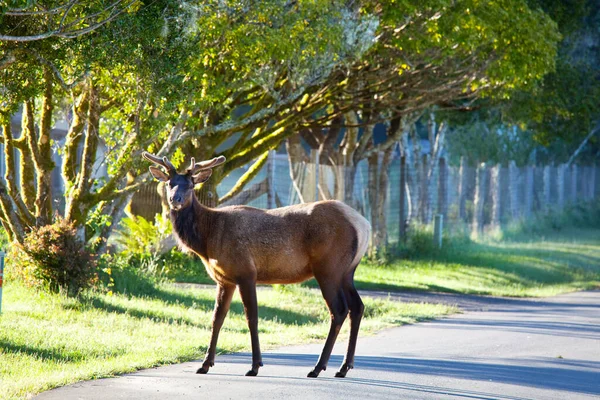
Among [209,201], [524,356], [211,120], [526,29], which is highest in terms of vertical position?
[526,29]

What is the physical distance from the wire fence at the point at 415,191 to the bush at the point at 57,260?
296 inches

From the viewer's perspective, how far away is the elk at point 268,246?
1040cm

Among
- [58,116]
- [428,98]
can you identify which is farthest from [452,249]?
[58,116]

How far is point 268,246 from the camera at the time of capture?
34.7 ft

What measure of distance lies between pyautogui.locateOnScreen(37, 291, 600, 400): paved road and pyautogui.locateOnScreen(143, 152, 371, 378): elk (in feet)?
1.88

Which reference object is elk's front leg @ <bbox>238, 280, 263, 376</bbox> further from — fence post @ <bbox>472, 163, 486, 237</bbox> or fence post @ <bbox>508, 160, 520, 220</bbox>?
fence post @ <bbox>508, 160, 520, 220</bbox>

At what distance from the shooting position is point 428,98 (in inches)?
899

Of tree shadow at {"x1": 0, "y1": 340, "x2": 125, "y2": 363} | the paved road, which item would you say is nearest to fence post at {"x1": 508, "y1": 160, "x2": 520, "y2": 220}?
the paved road

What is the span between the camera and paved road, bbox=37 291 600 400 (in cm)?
927

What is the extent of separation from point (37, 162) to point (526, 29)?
931cm

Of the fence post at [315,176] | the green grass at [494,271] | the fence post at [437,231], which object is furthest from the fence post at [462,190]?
the fence post at [315,176]

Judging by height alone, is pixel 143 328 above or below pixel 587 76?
below

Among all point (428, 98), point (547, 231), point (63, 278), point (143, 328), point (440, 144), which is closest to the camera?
point (143, 328)

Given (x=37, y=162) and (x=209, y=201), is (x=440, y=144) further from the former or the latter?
(x=37, y=162)
